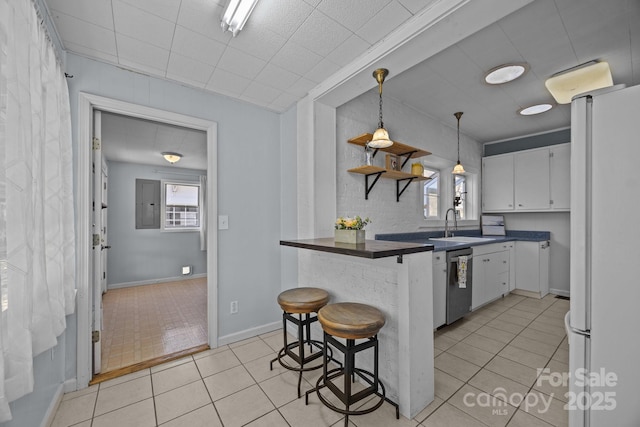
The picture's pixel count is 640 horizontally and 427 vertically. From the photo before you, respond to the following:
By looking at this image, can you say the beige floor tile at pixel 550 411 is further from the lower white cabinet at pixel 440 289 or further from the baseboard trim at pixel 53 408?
the baseboard trim at pixel 53 408

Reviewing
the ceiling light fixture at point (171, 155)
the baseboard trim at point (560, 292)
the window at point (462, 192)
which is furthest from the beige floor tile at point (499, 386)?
the ceiling light fixture at point (171, 155)

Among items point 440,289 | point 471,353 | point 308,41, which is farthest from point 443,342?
point 308,41

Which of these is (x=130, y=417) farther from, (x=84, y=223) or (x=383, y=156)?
(x=383, y=156)

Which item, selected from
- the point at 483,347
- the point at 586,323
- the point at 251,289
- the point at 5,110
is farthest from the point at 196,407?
the point at 483,347

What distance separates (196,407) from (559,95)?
180 inches

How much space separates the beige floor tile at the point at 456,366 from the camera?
206 cm

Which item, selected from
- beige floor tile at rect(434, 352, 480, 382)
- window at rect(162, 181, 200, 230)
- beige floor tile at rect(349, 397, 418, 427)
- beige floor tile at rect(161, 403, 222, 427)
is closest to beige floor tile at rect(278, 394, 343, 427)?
beige floor tile at rect(349, 397, 418, 427)

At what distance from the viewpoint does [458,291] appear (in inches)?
113

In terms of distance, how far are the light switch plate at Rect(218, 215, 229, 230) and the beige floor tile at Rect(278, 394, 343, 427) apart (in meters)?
1.62

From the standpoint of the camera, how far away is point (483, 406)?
171cm

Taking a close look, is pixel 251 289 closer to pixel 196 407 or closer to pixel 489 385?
pixel 196 407

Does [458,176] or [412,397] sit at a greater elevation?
[458,176]

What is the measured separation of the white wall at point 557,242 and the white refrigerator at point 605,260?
158 inches

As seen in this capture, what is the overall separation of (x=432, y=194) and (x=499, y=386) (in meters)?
2.55
